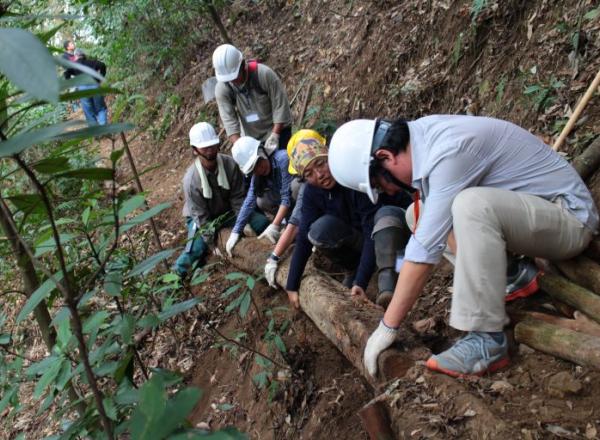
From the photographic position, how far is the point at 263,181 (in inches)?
211

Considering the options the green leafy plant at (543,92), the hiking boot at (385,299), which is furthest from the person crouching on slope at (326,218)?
the green leafy plant at (543,92)

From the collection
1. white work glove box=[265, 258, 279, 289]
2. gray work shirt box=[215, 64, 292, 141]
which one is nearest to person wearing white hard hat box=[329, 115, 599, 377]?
white work glove box=[265, 258, 279, 289]

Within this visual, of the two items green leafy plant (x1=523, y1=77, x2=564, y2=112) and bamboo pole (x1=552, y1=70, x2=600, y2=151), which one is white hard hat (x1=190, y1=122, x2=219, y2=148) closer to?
green leafy plant (x1=523, y1=77, x2=564, y2=112)

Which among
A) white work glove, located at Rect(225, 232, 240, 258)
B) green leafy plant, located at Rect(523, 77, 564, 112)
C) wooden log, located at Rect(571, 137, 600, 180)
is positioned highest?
green leafy plant, located at Rect(523, 77, 564, 112)

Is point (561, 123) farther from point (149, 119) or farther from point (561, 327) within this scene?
point (149, 119)

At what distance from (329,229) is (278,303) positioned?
93cm

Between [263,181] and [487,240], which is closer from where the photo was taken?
[487,240]

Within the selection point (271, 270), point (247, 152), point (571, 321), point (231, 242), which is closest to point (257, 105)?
point (247, 152)

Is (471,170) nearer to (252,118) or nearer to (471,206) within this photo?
(471,206)

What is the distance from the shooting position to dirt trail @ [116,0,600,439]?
2215mm

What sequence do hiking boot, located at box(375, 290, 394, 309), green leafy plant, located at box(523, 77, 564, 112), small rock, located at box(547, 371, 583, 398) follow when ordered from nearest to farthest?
1. small rock, located at box(547, 371, 583, 398)
2. hiking boot, located at box(375, 290, 394, 309)
3. green leafy plant, located at box(523, 77, 564, 112)

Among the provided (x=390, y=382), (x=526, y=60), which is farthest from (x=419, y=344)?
(x=526, y=60)

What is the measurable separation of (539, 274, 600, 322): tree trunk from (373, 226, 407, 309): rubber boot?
3.10ft

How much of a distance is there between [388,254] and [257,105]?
3012mm
